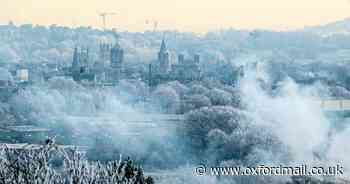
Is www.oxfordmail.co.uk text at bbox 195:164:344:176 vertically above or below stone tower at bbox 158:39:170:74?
above

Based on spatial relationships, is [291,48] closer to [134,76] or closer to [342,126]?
[134,76]

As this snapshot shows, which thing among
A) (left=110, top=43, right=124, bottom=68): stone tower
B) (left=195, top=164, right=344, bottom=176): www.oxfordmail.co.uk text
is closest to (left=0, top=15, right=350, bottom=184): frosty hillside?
(left=110, top=43, right=124, bottom=68): stone tower

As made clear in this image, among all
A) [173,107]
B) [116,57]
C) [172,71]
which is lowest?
[172,71]

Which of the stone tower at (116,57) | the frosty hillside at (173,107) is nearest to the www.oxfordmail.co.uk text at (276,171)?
the frosty hillside at (173,107)

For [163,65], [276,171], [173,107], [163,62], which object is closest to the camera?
[276,171]

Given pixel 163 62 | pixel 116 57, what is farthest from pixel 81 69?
pixel 163 62

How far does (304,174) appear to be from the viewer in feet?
38.0

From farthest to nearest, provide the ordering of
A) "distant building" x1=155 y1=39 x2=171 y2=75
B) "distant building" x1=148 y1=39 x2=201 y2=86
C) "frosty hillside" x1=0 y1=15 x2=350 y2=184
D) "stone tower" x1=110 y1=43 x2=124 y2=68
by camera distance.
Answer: "stone tower" x1=110 y1=43 x2=124 y2=68 → "distant building" x1=155 y1=39 x2=171 y2=75 → "distant building" x1=148 y1=39 x2=201 y2=86 → "frosty hillside" x1=0 y1=15 x2=350 y2=184

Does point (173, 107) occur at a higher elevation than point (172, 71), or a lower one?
higher

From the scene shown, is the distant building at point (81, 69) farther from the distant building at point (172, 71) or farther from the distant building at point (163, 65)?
the distant building at point (163, 65)

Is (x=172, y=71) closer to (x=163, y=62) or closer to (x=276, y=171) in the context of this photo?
(x=163, y=62)

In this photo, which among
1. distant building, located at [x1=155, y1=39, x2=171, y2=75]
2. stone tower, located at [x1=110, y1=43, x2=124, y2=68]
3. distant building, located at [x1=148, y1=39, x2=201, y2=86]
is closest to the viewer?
distant building, located at [x1=148, y1=39, x2=201, y2=86]

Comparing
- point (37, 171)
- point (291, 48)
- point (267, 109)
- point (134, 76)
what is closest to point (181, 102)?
point (267, 109)

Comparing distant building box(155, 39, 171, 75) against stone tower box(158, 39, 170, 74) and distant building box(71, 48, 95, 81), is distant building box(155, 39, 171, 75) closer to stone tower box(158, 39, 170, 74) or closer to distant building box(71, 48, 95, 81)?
stone tower box(158, 39, 170, 74)
